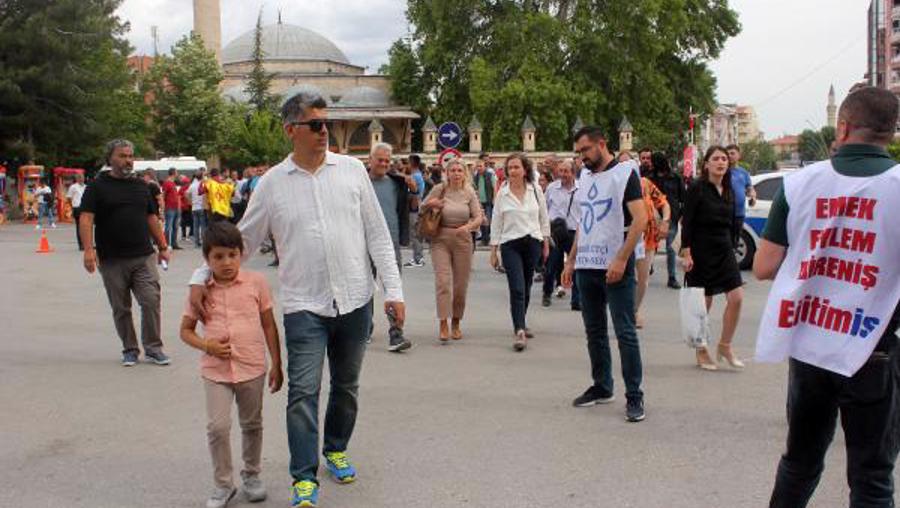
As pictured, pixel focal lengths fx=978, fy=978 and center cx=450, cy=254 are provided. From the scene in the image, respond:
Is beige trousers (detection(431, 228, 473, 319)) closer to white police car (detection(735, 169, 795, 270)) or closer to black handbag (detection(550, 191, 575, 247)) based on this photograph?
black handbag (detection(550, 191, 575, 247))

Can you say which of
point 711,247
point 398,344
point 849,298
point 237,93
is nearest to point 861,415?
point 849,298

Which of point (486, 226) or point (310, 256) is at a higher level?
point (310, 256)

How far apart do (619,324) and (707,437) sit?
3.11 feet

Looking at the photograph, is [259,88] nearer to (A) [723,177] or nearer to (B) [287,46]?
(B) [287,46]

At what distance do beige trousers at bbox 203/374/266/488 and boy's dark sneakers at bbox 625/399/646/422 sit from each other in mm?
2476

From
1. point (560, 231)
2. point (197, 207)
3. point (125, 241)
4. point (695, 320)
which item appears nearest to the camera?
point (695, 320)

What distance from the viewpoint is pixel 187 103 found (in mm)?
60062

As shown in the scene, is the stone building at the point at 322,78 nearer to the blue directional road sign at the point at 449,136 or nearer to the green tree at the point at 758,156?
the blue directional road sign at the point at 449,136

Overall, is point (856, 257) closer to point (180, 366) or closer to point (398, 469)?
point (398, 469)

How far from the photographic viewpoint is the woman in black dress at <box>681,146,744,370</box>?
788 cm

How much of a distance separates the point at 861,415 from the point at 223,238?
2.95m

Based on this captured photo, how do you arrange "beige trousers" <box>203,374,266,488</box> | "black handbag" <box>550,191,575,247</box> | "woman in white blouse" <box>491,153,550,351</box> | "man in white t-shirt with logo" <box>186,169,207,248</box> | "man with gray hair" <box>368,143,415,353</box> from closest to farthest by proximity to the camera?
"beige trousers" <box>203,374,266,488</box> < "man with gray hair" <box>368,143,415,353</box> < "woman in white blouse" <box>491,153,550,351</box> < "black handbag" <box>550,191,575,247</box> < "man in white t-shirt with logo" <box>186,169,207,248</box>

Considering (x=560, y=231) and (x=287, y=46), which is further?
(x=287, y=46)

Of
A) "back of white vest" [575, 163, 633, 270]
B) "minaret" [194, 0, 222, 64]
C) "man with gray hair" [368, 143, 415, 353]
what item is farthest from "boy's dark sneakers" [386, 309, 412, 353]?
"minaret" [194, 0, 222, 64]
